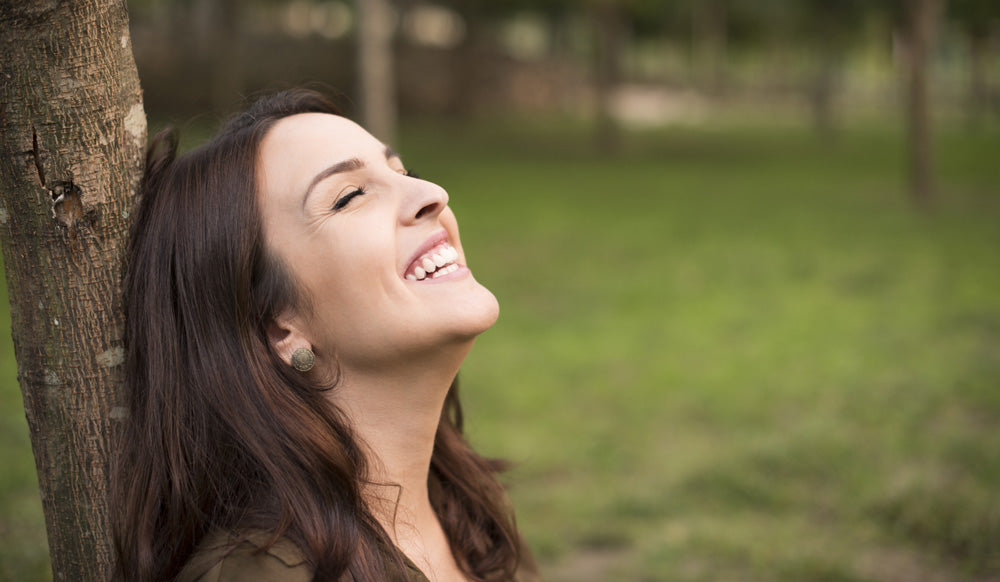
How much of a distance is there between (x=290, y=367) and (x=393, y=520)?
38 centimetres

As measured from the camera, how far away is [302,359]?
1.67 m

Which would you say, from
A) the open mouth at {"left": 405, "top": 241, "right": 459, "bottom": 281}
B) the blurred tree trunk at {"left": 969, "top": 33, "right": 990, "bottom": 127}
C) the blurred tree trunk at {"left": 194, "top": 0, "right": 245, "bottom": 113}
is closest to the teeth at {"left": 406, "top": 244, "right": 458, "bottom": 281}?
the open mouth at {"left": 405, "top": 241, "right": 459, "bottom": 281}

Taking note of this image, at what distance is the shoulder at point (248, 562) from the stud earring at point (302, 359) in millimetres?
310

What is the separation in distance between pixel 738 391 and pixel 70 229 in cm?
471

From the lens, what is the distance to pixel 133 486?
161 cm

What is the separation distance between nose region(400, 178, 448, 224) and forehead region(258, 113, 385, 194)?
12 centimetres

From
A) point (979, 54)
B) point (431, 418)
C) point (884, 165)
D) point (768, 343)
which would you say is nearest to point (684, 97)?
point (979, 54)

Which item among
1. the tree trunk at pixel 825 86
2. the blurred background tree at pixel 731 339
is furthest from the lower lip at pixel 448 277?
the tree trunk at pixel 825 86

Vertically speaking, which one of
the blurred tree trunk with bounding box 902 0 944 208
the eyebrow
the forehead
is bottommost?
the blurred tree trunk with bounding box 902 0 944 208

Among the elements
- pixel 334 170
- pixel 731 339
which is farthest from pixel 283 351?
pixel 731 339

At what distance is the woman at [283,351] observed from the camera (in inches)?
62.3

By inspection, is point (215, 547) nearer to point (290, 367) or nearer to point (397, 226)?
point (290, 367)

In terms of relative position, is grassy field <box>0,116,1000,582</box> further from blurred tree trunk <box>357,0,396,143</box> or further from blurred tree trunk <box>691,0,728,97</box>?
blurred tree trunk <box>691,0,728,97</box>

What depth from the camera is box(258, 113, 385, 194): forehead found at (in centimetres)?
171
